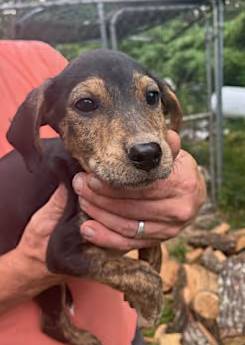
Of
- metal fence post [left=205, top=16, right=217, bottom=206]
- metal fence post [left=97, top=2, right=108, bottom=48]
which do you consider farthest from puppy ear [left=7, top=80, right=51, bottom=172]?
metal fence post [left=205, top=16, right=217, bottom=206]

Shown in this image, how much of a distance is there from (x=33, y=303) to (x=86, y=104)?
0.57 m

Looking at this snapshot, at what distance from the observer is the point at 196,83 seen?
718cm

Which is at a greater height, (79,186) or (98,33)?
(79,186)

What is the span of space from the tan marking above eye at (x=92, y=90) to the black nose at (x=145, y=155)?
214mm

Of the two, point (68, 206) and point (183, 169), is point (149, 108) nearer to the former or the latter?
point (183, 169)

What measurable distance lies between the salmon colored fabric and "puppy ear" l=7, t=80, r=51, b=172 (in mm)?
160

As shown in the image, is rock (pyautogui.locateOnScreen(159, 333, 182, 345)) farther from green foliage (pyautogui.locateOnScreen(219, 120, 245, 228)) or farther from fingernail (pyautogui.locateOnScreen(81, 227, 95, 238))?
fingernail (pyautogui.locateOnScreen(81, 227, 95, 238))

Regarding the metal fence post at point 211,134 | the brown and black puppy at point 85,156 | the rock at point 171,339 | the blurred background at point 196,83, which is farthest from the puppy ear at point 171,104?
the metal fence post at point 211,134

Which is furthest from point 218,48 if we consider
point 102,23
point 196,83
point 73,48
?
point 73,48

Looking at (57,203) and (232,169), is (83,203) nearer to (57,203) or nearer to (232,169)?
(57,203)

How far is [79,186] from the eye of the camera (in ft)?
5.50

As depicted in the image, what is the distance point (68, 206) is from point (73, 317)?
363mm

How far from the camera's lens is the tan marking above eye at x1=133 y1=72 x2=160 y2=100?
5.60 feet

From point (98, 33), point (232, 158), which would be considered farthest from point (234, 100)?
point (98, 33)
